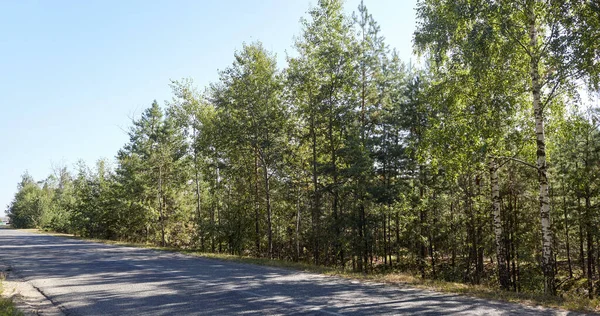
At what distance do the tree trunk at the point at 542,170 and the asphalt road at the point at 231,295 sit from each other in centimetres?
362

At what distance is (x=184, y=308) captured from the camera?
7598 millimetres

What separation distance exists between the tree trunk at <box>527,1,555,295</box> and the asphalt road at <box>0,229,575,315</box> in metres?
3.62

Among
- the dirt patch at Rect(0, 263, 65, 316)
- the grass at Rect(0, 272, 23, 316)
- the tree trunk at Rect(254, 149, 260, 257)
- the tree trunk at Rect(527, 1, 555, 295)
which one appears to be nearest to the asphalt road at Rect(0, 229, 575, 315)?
the dirt patch at Rect(0, 263, 65, 316)

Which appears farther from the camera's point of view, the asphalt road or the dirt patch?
the dirt patch

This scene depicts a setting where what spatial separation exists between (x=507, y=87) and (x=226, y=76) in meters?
15.8

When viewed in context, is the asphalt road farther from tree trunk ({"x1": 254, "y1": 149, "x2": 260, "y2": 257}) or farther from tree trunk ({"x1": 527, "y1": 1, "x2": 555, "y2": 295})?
tree trunk ({"x1": 254, "y1": 149, "x2": 260, "y2": 257})

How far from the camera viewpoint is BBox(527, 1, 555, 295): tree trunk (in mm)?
10757

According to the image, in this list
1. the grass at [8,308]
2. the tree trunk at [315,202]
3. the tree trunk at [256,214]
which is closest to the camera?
the grass at [8,308]

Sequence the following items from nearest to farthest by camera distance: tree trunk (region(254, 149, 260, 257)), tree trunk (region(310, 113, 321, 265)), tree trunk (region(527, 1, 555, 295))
→ tree trunk (region(527, 1, 555, 295))
tree trunk (region(310, 113, 321, 265))
tree trunk (region(254, 149, 260, 257))

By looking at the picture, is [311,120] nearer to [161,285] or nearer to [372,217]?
[372,217]

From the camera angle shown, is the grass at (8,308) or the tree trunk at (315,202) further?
the tree trunk at (315,202)

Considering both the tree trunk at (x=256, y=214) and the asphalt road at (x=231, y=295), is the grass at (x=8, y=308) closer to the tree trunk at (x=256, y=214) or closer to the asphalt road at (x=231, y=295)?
the asphalt road at (x=231, y=295)

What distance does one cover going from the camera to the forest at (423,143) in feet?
38.3

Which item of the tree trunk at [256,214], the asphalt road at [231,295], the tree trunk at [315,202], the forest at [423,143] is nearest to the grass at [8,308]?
the asphalt road at [231,295]
